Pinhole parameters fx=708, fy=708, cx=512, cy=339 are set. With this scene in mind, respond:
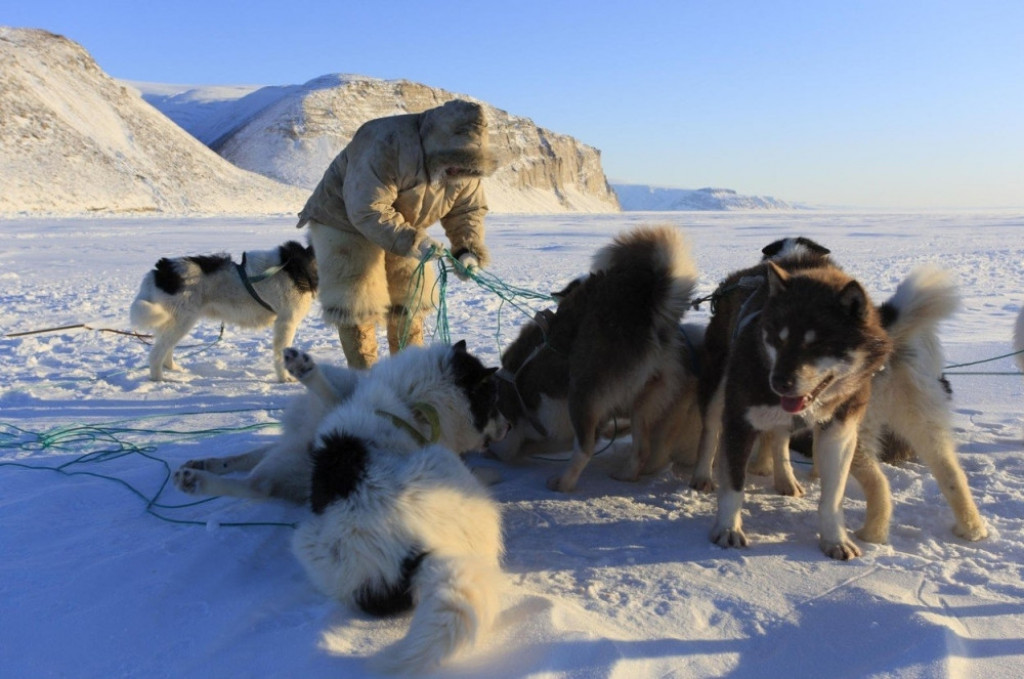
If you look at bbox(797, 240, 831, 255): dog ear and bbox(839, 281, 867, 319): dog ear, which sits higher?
bbox(797, 240, 831, 255): dog ear

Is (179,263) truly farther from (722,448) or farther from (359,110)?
(359,110)

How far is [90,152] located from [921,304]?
174ft

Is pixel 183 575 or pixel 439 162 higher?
pixel 439 162

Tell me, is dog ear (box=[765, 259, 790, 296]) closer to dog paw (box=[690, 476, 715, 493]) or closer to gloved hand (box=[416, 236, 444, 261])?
dog paw (box=[690, 476, 715, 493])

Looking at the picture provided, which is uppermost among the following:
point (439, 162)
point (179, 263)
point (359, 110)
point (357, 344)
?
point (359, 110)

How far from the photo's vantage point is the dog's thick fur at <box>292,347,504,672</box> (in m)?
2.10

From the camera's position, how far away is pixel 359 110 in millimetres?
76188

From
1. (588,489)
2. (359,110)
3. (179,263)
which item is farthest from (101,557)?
(359,110)

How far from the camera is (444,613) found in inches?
82.2

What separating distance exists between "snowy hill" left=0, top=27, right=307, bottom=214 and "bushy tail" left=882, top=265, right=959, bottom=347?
41.1 m

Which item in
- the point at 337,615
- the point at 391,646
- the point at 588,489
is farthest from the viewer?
the point at 588,489

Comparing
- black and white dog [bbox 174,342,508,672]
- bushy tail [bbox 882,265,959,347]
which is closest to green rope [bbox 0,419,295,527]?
black and white dog [bbox 174,342,508,672]

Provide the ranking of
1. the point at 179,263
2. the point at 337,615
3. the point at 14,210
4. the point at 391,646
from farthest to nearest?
the point at 14,210 < the point at 179,263 < the point at 337,615 < the point at 391,646

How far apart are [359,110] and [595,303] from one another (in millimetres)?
78139
